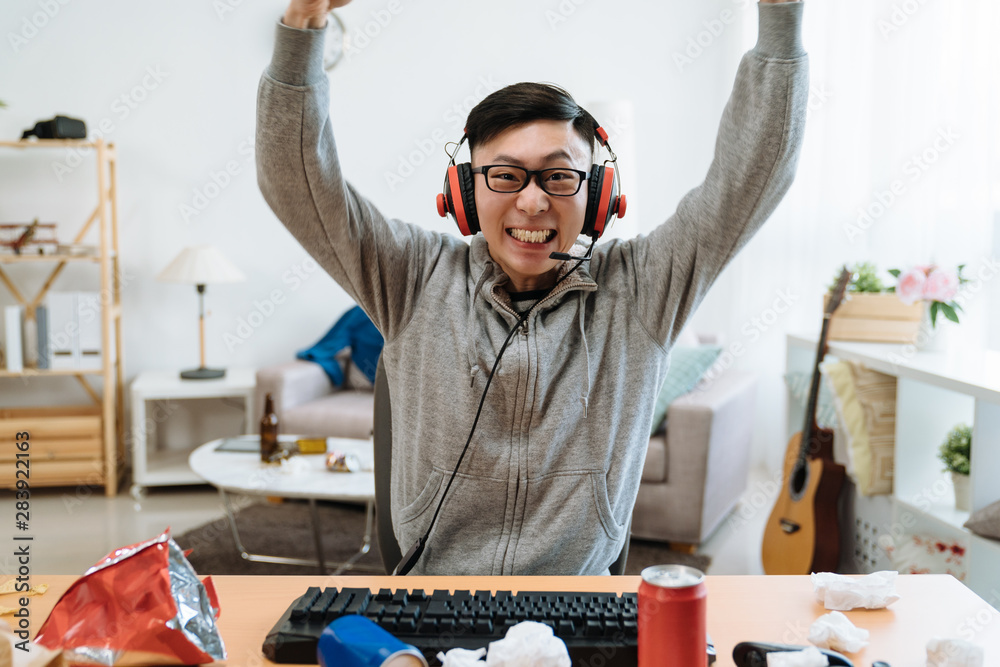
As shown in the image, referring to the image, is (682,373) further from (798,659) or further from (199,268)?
(798,659)

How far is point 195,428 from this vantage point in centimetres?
389

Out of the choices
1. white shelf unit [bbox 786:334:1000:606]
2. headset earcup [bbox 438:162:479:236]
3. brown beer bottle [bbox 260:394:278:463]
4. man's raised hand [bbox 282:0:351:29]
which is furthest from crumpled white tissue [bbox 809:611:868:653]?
brown beer bottle [bbox 260:394:278:463]

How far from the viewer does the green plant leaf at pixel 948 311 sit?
2.15m

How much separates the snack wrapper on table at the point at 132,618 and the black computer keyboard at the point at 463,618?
0.08m

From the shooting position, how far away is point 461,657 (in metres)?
0.72

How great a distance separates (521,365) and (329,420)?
2273 mm

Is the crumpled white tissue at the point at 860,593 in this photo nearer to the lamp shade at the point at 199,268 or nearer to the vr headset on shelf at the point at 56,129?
the lamp shade at the point at 199,268

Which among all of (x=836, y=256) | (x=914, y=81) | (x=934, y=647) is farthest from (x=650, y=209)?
(x=934, y=647)

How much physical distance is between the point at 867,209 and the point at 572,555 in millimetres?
2844

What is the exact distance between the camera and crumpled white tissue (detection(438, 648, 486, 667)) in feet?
2.31

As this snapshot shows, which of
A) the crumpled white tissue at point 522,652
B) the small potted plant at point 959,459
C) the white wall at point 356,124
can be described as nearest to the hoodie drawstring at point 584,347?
the crumpled white tissue at point 522,652

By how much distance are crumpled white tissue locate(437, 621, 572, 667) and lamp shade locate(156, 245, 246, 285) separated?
3.01 meters

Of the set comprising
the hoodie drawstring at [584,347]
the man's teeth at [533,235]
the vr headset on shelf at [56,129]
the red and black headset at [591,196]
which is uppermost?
the vr headset on shelf at [56,129]

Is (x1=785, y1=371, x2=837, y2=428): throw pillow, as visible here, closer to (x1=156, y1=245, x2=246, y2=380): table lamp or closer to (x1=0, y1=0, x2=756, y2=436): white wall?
(x1=0, y1=0, x2=756, y2=436): white wall
